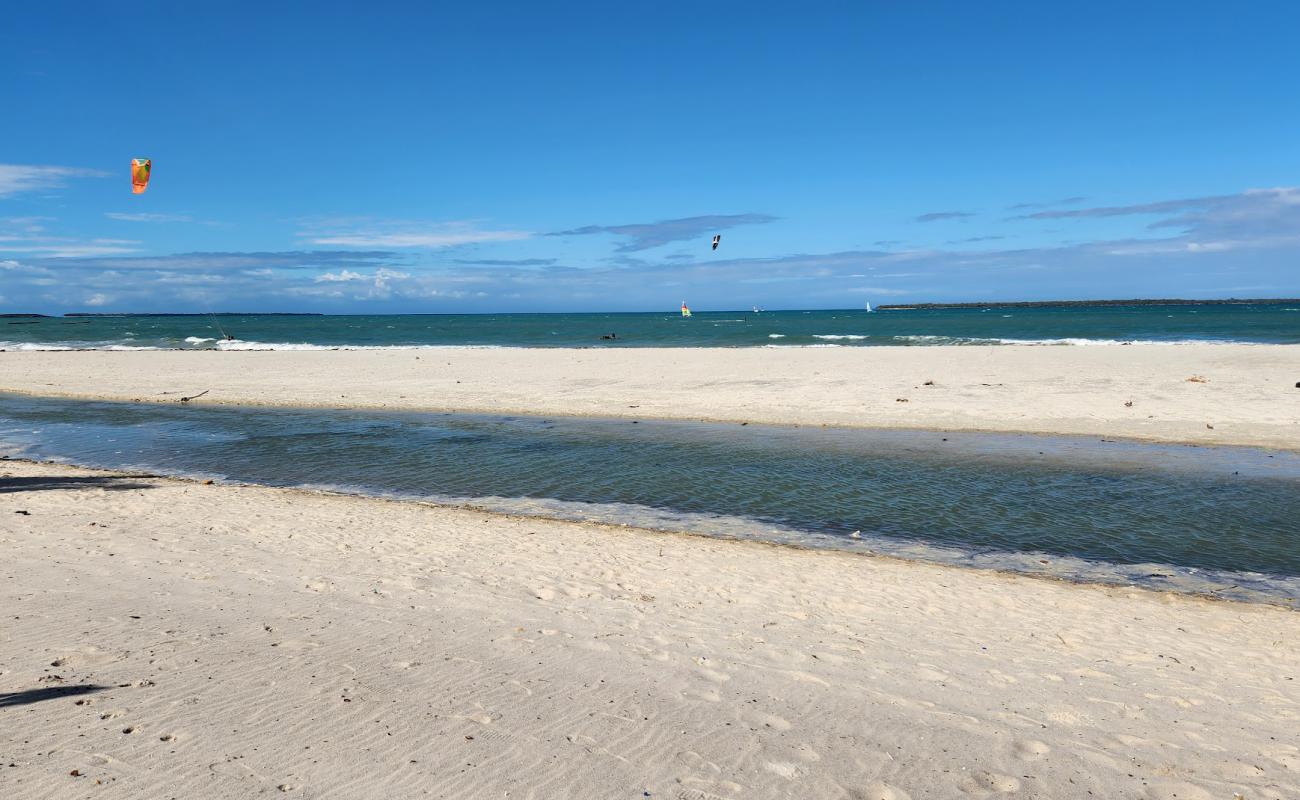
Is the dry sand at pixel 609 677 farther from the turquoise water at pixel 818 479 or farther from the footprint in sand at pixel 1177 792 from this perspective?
the turquoise water at pixel 818 479

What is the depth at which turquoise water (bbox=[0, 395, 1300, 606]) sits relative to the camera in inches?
411

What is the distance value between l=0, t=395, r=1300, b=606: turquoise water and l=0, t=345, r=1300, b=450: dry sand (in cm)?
205

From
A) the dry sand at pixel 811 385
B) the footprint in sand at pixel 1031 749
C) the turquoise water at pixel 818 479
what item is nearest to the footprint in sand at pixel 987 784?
the footprint in sand at pixel 1031 749

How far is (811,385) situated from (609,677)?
892 inches

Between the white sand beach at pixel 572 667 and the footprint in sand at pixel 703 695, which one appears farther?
the footprint in sand at pixel 703 695

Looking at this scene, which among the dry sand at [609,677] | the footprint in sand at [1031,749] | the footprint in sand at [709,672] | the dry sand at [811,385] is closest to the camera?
the dry sand at [609,677]

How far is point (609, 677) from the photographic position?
6.11 metres

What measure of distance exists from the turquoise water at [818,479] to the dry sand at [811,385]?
2.05 meters

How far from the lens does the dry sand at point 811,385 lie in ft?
68.9

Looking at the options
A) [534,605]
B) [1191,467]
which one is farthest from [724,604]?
[1191,467]

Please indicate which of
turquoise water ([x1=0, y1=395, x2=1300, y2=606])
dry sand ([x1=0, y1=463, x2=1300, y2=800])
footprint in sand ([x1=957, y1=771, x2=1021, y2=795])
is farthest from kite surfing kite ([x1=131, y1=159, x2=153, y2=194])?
footprint in sand ([x1=957, y1=771, x2=1021, y2=795])

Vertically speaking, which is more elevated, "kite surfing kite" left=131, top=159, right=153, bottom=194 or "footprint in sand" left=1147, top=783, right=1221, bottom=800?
"kite surfing kite" left=131, top=159, right=153, bottom=194

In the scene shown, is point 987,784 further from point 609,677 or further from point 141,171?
point 141,171

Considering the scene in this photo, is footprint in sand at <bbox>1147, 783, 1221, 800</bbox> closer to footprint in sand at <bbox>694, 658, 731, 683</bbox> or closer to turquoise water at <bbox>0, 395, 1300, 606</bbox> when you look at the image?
footprint in sand at <bbox>694, 658, 731, 683</bbox>
